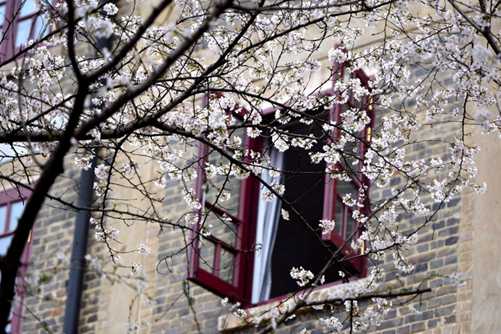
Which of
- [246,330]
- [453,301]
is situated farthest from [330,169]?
[246,330]

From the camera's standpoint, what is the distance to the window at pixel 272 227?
14086mm

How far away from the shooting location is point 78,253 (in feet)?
54.1

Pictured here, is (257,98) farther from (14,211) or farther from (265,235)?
(14,211)

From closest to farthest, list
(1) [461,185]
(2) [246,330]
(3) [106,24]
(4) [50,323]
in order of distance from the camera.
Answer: (3) [106,24]
(1) [461,185]
(2) [246,330]
(4) [50,323]

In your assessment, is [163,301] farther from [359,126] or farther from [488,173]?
[359,126]

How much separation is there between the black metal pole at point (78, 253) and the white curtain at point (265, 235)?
1.58 meters

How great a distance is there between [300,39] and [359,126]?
2.85 ft

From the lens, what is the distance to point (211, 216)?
51.4 feet

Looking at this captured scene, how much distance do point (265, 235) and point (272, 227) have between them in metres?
0.12

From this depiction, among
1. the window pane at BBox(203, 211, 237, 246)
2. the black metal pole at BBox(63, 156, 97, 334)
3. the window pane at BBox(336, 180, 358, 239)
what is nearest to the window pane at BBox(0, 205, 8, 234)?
the black metal pole at BBox(63, 156, 97, 334)

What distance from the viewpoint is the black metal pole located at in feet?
53.2

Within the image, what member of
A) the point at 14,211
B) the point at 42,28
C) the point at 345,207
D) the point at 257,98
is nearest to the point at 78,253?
the point at 14,211

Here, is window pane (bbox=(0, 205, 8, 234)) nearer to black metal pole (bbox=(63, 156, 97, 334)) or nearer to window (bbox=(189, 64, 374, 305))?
black metal pole (bbox=(63, 156, 97, 334))

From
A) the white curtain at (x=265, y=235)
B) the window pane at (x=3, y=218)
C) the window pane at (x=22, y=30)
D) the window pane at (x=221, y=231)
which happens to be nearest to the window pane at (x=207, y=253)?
the window pane at (x=221, y=231)
